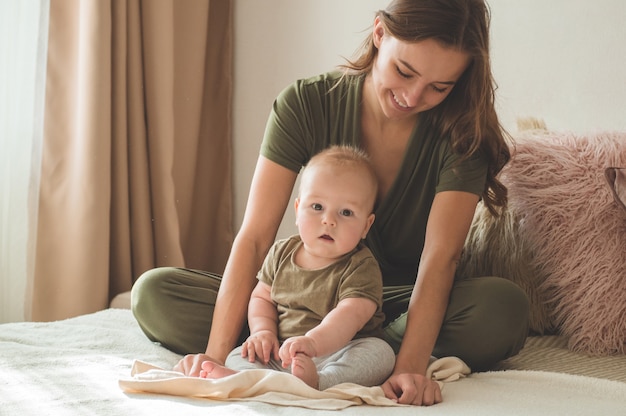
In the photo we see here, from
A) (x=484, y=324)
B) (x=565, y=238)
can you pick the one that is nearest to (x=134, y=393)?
(x=484, y=324)

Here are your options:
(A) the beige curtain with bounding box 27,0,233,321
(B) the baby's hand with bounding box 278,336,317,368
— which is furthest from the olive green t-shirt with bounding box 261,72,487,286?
(A) the beige curtain with bounding box 27,0,233,321

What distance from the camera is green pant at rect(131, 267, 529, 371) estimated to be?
Result: 1545mm

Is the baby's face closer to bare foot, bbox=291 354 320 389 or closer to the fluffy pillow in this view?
bare foot, bbox=291 354 320 389

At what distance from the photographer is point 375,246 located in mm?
1769

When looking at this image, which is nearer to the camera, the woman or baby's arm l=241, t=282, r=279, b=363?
baby's arm l=241, t=282, r=279, b=363

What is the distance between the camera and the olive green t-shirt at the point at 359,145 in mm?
1722

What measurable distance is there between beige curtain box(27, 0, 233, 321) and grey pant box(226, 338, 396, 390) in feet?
3.78

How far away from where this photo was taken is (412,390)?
1300 millimetres

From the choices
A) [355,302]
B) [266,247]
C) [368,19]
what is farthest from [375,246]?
[368,19]

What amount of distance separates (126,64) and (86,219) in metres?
0.54

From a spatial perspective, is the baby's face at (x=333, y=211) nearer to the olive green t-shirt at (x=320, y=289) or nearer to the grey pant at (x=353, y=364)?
the olive green t-shirt at (x=320, y=289)

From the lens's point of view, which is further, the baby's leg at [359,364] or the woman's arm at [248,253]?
the woman's arm at [248,253]

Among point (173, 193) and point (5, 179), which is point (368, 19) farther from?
point (5, 179)

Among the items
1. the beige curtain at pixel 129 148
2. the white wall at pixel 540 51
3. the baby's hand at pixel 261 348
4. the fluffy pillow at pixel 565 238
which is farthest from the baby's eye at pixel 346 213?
the beige curtain at pixel 129 148
